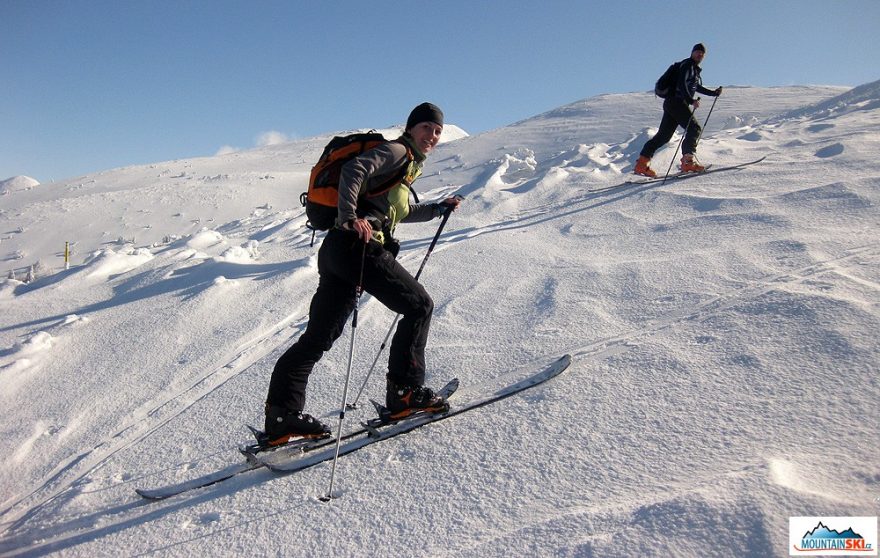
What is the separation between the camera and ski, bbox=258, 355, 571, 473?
2.84 meters

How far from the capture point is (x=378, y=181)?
2.85 meters

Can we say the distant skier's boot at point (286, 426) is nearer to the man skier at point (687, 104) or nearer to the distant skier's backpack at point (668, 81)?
the man skier at point (687, 104)

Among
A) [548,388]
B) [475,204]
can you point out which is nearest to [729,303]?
[548,388]

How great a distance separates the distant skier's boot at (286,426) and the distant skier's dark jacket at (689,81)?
8.11 meters

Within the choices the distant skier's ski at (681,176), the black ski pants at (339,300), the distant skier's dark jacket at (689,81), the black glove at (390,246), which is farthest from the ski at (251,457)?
the distant skier's dark jacket at (689,81)

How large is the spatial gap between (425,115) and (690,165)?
668cm

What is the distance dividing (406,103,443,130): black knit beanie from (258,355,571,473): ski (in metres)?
1.69

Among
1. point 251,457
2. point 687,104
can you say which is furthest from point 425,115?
point 687,104

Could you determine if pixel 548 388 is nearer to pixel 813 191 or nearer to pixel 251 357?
pixel 251 357

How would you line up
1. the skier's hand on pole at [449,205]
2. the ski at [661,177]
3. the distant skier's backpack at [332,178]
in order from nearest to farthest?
1. the distant skier's backpack at [332,178]
2. the skier's hand on pole at [449,205]
3. the ski at [661,177]

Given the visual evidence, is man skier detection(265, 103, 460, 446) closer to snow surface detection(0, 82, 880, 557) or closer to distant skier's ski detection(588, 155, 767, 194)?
snow surface detection(0, 82, 880, 557)

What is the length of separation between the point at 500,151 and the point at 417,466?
20.7 meters

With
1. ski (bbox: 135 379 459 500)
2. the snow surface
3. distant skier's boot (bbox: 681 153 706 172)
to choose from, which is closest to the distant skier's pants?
distant skier's boot (bbox: 681 153 706 172)

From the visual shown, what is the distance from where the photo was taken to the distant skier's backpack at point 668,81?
27.3 ft
